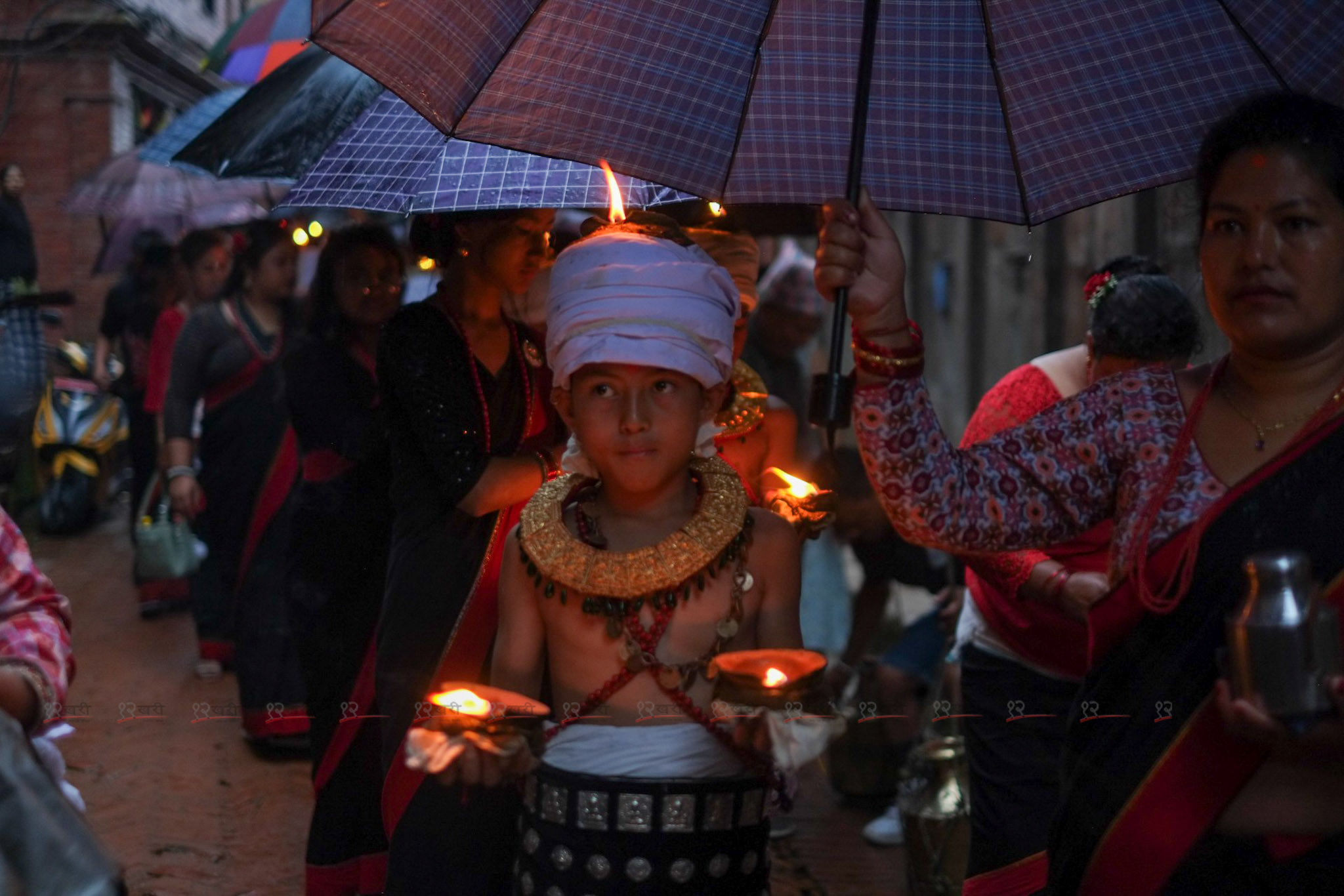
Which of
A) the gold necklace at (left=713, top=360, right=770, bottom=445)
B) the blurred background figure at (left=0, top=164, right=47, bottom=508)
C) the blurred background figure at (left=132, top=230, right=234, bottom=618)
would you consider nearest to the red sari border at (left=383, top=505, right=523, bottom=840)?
the gold necklace at (left=713, top=360, right=770, bottom=445)

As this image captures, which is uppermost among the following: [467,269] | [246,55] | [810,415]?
[246,55]

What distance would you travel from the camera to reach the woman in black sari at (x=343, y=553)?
452 centimetres

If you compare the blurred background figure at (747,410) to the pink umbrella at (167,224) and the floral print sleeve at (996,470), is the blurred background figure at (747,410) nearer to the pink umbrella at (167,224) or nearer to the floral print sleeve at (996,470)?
the floral print sleeve at (996,470)

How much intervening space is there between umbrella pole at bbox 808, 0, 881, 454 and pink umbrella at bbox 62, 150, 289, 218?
27.9 ft

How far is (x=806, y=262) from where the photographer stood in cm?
761

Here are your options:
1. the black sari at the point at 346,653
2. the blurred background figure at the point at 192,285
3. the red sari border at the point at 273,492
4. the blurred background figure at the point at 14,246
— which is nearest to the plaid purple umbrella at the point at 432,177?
the black sari at the point at 346,653

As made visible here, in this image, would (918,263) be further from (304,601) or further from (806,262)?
(304,601)

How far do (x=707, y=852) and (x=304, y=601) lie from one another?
2.71 metres

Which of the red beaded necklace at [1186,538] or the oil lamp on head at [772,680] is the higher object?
the red beaded necklace at [1186,538]

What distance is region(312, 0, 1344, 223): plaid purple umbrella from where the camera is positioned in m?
2.67

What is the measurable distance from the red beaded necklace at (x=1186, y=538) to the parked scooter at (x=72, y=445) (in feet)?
41.4

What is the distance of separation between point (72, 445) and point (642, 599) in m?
12.1

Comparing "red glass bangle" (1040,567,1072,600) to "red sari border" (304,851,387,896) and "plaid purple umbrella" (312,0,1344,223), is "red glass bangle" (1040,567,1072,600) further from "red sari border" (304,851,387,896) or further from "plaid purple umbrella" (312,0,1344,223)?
"red sari border" (304,851,387,896)

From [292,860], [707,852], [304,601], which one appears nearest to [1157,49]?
[707,852]
